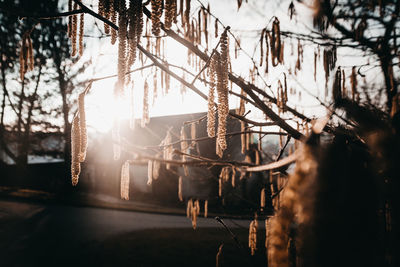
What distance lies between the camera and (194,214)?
2.57 metres

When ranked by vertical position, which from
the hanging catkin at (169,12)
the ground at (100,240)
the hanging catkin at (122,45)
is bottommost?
the ground at (100,240)

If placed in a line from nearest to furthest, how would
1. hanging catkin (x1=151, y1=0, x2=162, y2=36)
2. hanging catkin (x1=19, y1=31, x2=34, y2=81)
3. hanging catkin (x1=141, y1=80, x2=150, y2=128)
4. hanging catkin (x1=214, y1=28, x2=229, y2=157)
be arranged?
hanging catkin (x1=151, y1=0, x2=162, y2=36)
hanging catkin (x1=214, y1=28, x2=229, y2=157)
hanging catkin (x1=19, y1=31, x2=34, y2=81)
hanging catkin (x1=141, y1=80, x2=150, y2=128)

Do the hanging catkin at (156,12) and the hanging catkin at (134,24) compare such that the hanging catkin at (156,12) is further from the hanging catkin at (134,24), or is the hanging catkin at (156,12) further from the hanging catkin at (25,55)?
the hanging catkin at (25,55)

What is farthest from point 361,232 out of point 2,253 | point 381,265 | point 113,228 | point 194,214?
point 113,228

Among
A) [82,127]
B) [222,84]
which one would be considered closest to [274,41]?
[222,84]

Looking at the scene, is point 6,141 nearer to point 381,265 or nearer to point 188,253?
point 188,253

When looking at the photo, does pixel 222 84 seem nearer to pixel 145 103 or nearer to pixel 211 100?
pixel 211 100

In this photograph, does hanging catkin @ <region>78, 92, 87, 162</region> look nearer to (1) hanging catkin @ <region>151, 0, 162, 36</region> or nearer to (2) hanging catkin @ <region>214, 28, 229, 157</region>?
(1) hanging catkin @ <region>151, 0, 162, 36</region>

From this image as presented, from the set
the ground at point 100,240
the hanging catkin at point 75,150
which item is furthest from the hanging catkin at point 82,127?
the ground at point 100,240

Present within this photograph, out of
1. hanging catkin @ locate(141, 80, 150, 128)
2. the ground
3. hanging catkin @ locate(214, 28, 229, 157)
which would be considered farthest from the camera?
the ground

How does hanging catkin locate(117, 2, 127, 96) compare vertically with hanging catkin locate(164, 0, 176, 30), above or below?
below

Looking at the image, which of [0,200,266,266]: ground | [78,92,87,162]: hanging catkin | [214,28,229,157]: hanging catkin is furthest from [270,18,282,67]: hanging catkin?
[0,200,266,266]: ground

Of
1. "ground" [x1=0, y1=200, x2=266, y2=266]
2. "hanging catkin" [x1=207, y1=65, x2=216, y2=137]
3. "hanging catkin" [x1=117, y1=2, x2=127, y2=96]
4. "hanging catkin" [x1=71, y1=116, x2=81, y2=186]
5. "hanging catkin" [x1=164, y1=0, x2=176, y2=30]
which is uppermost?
"hanging catkin" [x1=164, y1=0, x2=176, y2=30]

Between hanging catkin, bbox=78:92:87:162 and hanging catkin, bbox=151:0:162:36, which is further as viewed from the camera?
hanging catkin, bbox=78:92:87:162
